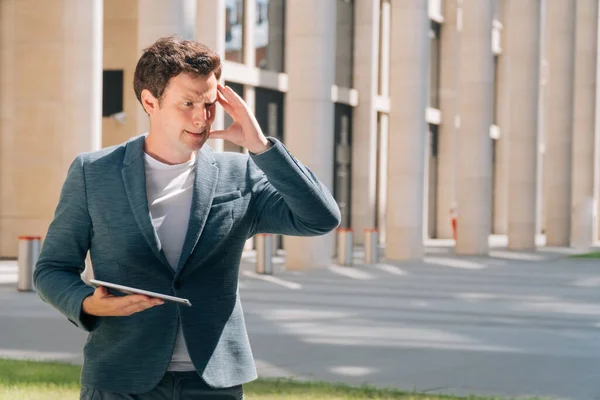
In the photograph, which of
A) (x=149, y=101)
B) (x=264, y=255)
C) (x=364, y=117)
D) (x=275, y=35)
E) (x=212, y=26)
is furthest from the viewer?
(x=364, y=117)

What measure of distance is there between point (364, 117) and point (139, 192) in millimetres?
40205

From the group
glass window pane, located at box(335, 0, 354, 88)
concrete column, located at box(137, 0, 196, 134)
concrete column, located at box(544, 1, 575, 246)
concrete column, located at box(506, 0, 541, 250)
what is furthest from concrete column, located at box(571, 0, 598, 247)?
concrete column, located at box(137, 0, 196, 134)

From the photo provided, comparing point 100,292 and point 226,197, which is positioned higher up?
point 226,197

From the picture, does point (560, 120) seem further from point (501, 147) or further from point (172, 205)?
point (172, 205)

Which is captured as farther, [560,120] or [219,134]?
[560,120]

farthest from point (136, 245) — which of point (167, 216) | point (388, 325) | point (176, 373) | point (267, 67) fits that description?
point (267, 67)

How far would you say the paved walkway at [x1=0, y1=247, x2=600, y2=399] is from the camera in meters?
11.5

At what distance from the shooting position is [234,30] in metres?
37.0

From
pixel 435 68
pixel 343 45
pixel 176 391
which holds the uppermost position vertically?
pixel 435 68

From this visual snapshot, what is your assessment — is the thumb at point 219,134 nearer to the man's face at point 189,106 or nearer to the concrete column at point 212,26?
the man's face at point 189,106

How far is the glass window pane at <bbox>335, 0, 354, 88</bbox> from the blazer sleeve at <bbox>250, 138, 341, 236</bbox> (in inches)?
1541

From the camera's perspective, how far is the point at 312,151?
2816 cm

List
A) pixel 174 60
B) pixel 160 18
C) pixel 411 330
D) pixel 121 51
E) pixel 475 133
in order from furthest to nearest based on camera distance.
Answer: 1. pixel 475 133
2. pixel 121 51
3. pixel 160 18
4. pixel 411 330
5. pixel 174 60

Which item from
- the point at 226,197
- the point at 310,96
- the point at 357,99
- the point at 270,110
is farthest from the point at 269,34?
the point at 226,197
